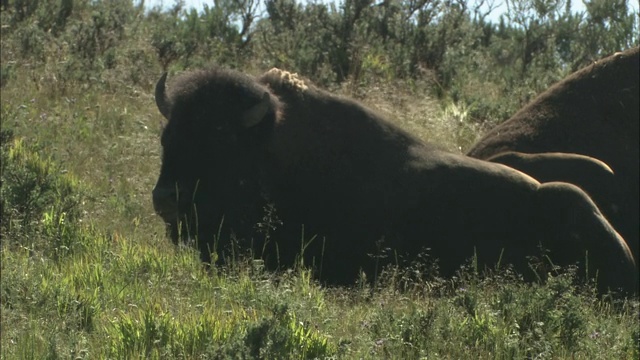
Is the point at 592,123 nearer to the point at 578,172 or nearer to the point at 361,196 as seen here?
the point at 578,172

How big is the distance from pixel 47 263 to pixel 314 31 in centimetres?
911

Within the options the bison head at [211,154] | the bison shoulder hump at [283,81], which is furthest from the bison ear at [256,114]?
the bison shoulder hump at [283,81]

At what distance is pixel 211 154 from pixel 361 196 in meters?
1.23

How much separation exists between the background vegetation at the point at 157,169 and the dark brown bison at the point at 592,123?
68.3 inches

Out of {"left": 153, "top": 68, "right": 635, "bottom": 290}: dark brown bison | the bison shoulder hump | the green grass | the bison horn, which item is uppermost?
the bison shoulder hump

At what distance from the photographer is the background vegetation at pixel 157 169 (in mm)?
5664

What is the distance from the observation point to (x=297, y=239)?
809 cm

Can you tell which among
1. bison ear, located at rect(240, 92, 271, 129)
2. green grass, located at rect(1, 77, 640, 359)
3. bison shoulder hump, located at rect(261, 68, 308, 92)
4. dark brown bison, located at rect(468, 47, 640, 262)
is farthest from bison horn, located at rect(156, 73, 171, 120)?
dark brown bison, located at rect(468, 47, 640, 262)

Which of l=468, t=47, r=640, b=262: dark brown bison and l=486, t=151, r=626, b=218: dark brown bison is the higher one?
l=468, t=47, r=640, b=262: dark brown bison

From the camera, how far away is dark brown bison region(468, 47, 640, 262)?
30.9ft

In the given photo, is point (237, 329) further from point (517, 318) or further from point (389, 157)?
point (389, 157)

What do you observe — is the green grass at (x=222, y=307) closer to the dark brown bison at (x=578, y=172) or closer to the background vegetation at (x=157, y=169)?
the background vegetation at (x=157, y=169)

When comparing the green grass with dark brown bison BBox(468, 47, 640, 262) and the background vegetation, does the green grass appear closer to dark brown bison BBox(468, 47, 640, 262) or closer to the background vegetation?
the background vegetation

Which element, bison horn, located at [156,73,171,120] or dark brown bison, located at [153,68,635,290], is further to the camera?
bison horn, located at [156,73,171,120]
